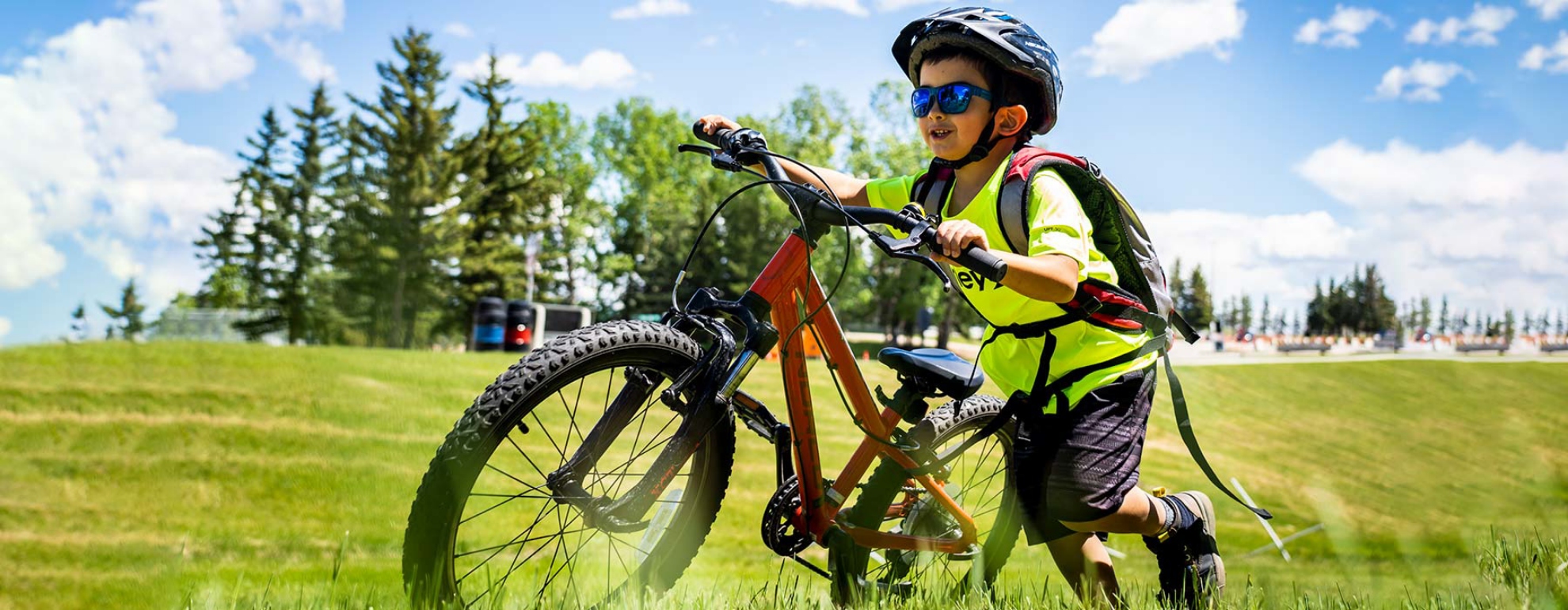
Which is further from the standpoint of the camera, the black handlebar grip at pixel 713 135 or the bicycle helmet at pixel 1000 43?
the black handlebar grip at pixel 713 135

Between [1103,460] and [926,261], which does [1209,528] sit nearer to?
[1103,460]

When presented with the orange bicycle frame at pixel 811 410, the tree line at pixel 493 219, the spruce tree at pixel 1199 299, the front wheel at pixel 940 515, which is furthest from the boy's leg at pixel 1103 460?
the spruce tree at pixel 1199 299

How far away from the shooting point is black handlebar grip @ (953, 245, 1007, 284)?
2346 millimetres

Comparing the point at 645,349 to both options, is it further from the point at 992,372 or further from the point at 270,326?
the point at 270,326

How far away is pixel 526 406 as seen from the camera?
7.78 ft

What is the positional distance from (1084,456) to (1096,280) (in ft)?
1.72

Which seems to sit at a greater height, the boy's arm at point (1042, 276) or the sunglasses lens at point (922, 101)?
the sunglasses lens at point (922, 101)

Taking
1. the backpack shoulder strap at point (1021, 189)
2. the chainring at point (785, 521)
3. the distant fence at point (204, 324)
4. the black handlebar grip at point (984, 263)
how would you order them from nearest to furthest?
the black handlebar grip at point (984, 263)
the backpack shoulder strap at point (1021, 189)
the chainring at point (785, 521)
the distant fence at point (204, 324)

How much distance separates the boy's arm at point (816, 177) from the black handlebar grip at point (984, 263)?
63cm

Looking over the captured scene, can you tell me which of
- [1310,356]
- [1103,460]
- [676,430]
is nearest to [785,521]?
[676,430]

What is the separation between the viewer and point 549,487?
2650 mm

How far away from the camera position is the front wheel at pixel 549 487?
2.35 meters

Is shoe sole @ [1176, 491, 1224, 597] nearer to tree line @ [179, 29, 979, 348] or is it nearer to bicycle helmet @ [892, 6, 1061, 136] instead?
bicycle helmet @ [892, 6, 1061, 136]

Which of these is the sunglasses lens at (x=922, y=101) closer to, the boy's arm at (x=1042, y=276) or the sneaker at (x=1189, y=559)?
A: the boy's arm at (x=1042, y=276)
